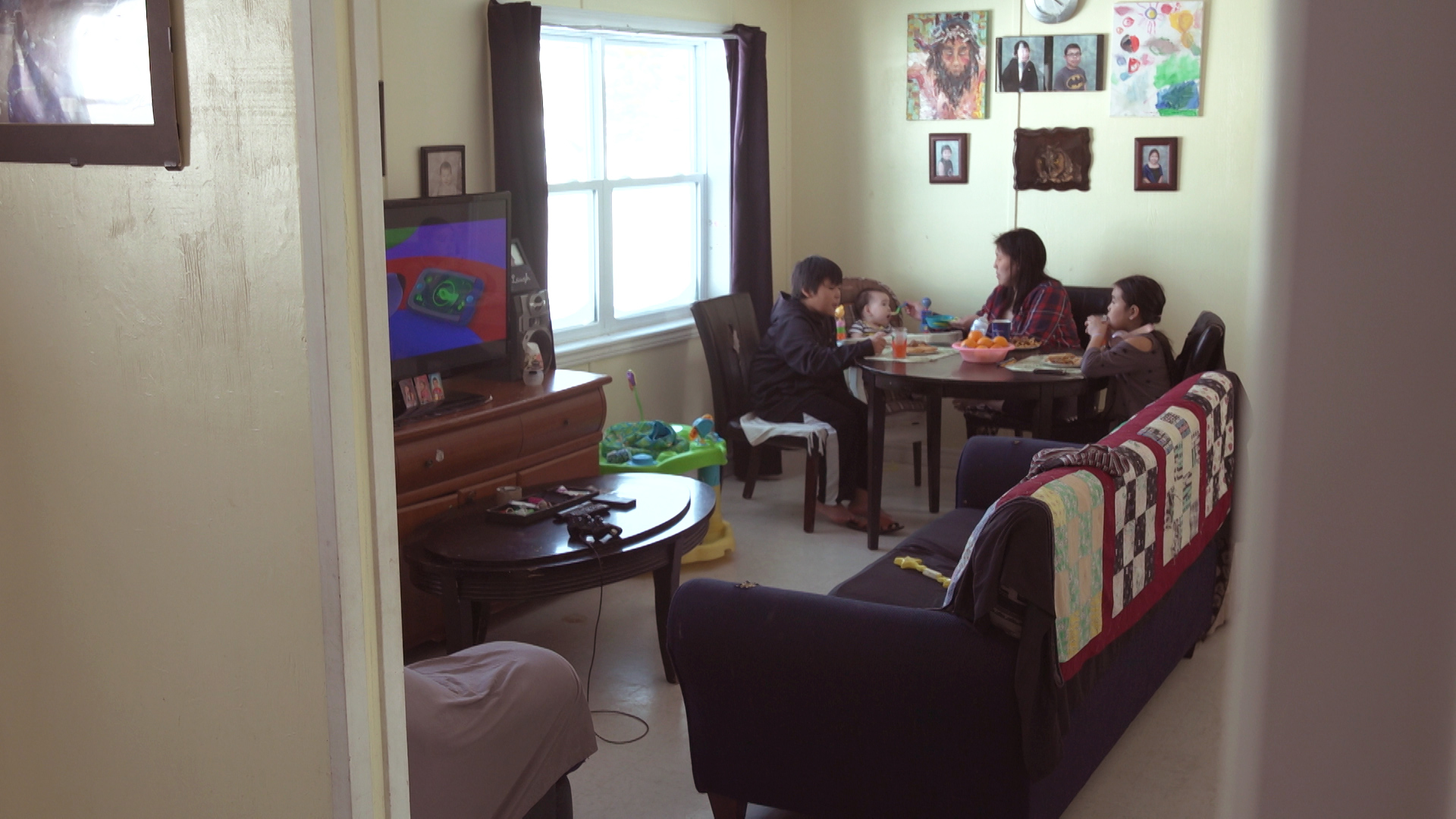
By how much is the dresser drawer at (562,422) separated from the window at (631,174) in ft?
3.31

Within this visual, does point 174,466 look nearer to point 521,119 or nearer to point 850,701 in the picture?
point 850,701

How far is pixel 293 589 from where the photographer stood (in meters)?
1.78

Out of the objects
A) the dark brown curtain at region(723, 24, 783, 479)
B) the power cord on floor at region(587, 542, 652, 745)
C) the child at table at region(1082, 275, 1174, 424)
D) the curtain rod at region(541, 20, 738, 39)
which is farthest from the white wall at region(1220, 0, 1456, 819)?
the dark brown curtain at region(723, 24, 783, 479)

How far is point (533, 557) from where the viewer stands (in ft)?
10.3

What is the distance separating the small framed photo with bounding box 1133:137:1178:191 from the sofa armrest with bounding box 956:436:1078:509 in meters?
2.08

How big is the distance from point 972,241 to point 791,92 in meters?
1.31

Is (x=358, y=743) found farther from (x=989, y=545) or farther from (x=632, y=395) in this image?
(x=632, y=395)

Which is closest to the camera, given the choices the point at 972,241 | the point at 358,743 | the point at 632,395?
the point at 358,743

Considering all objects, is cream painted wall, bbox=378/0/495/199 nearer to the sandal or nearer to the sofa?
the sandal

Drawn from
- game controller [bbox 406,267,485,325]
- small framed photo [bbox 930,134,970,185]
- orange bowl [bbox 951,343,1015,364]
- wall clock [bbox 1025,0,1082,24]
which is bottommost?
orange bowl [bbox 951,343,1015,364]

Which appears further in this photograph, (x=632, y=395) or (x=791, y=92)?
(x=791, y=92)


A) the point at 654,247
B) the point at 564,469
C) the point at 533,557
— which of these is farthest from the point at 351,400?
the point at 654,247

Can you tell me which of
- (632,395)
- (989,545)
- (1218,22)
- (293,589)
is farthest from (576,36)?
(293,589)

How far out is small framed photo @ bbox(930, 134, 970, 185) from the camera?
612 cm
